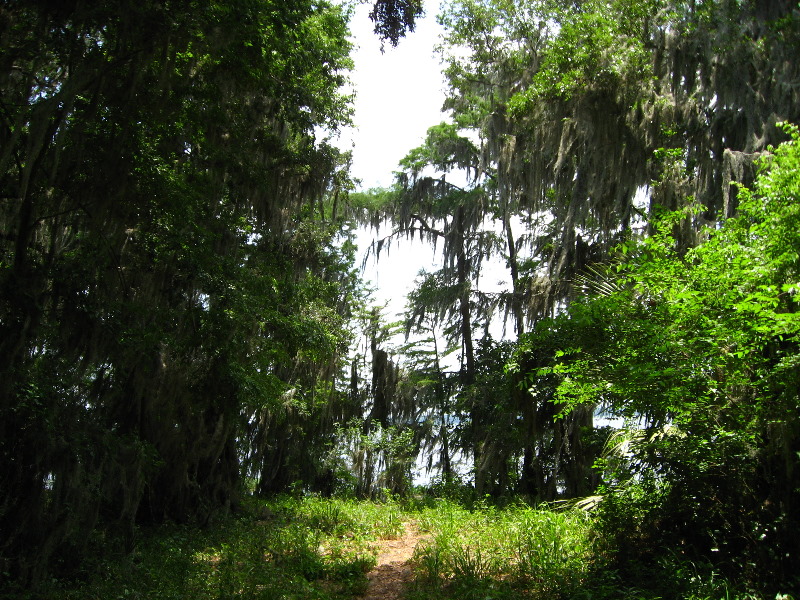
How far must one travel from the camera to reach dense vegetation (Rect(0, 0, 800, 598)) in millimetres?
5797

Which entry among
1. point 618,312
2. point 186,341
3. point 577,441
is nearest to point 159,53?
point 186,341

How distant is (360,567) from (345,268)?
1039cm

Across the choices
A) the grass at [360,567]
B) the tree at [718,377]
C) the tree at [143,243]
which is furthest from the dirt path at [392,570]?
the tree at [143,243]

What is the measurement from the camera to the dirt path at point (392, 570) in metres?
7.20

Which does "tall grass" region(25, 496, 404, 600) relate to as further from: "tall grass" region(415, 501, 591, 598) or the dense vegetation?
"tall grass" region(415, 501, 591, 598)

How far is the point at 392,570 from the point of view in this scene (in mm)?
8242

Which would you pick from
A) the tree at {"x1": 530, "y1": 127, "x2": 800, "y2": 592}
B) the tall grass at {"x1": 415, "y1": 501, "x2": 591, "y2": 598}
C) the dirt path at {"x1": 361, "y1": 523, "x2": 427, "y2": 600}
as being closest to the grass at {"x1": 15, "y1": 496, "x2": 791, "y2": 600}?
the tall grass at {"x1": 415, "y1": 501, "x2": 591, "y2": 598}

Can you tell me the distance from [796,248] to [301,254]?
12.2 m

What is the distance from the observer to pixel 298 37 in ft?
31.3

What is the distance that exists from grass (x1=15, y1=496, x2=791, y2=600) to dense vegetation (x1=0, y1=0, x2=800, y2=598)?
0.06 metres

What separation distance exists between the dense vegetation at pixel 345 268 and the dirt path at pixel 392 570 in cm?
33

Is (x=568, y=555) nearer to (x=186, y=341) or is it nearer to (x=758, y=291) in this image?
(x=758, y=291)

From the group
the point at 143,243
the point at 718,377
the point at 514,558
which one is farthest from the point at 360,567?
the point at 143,243

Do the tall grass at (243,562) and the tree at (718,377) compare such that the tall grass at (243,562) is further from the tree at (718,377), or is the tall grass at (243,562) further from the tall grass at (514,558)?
the tree at (718,377)
